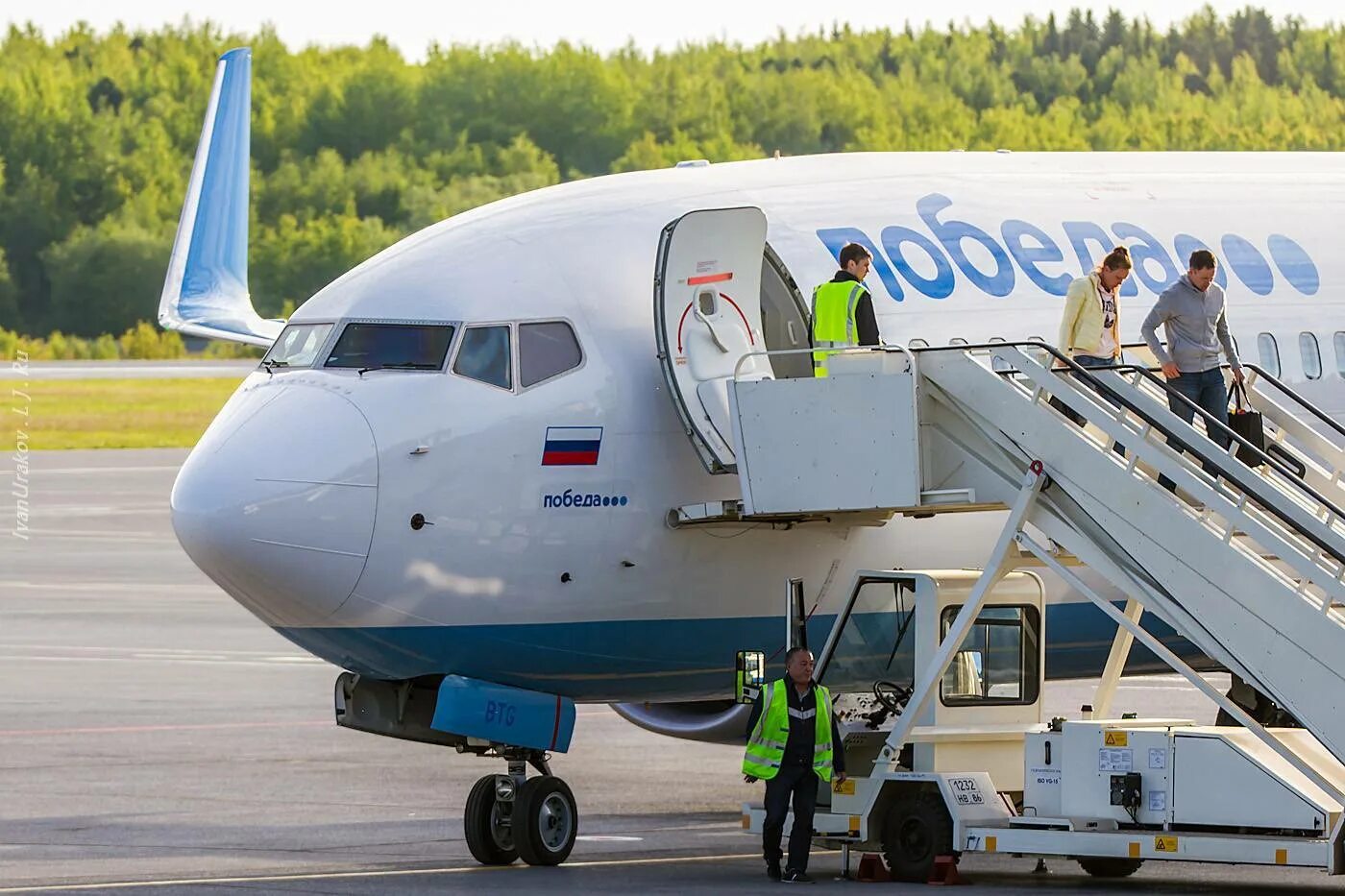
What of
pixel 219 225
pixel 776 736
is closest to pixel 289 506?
pixel 776 736

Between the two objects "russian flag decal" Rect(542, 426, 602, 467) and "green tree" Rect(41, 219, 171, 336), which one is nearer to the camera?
"russian flag decal" Rect(542, 426, 602, 467)

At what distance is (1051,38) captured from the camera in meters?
156

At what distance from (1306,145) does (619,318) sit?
357 ft

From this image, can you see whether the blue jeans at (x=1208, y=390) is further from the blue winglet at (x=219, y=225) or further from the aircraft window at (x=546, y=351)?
the blue winglet at (x=219, y=225)

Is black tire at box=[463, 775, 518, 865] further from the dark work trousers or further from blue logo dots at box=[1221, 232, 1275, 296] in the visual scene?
blue logo dots at box=[1221, 232, 1275, 296]

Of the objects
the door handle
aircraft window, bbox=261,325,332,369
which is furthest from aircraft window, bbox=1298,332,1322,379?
aircraft window, bbox=261,325,332,369

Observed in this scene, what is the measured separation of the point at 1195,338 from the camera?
1930cm

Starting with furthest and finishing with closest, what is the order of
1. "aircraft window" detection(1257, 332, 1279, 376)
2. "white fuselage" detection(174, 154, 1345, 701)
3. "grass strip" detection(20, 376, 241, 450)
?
"grass strip" detection(20, 376, 241, 450) → "aircraft window" detection(1257, 332, 1279, 376) → "white fuselage" detection(174, 154, 1345, 701)

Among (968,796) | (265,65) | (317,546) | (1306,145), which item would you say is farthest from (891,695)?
(265,65)

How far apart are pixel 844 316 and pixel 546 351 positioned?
86.7 inches

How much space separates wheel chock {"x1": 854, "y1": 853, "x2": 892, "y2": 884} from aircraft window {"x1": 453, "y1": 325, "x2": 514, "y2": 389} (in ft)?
14.0

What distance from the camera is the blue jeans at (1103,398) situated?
1845 centimetres

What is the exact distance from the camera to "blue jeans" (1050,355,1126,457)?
18.5 metres

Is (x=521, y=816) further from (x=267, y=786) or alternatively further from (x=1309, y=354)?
(x=1309, y=354)
